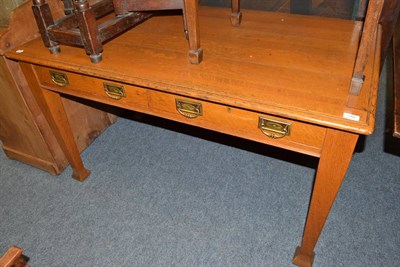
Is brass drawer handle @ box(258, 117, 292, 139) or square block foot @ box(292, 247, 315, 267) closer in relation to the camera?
brass drawer handle @ box(258, 117, 292, 139)

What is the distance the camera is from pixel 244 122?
1.13 metres

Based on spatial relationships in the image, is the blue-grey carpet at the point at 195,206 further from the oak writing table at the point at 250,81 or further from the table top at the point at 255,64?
the table top at the point at 255,64

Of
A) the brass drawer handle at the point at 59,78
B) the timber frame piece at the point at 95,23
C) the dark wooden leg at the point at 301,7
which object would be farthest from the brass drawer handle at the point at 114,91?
the dark wooden leg at the point at 301,7

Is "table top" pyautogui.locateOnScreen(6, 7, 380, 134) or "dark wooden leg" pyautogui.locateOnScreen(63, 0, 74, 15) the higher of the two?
"dark wooden leg" pyautogui.locateOnScreen(63, 0, 74, 15)

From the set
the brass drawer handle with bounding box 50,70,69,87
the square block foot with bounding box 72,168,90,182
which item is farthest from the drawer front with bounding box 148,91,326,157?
the square block foot with bounding box 72,168,90,182

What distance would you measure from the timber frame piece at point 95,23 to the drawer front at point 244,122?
20 centimetres

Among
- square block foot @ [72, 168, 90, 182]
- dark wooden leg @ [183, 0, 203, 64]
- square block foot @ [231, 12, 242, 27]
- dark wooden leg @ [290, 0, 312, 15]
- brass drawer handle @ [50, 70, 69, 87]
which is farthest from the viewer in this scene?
dark wooden leg @ [290, 0, 312, 15]

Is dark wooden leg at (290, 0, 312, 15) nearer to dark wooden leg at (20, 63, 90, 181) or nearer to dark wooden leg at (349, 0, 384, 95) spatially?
dark wooden leg at (349, 0, 384, 95)

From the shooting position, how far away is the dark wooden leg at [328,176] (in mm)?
991

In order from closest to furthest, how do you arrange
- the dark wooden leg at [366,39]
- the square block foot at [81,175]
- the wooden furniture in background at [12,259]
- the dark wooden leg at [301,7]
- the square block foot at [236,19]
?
the wooden furniture in background at [12,259], the dark wooden leg at [366,39], the square block foot at [236,19], the square block foot at [81,175], the dark wooden leg at [301,7]

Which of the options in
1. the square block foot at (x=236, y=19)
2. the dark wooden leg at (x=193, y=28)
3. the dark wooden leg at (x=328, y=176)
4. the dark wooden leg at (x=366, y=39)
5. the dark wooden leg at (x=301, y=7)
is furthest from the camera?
the dark wooden leg at (x=301, y=7)

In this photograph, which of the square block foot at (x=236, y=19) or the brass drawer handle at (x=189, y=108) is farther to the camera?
the square block foot at (x=236, y=19)

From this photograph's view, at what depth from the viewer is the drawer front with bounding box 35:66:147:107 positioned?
129 cm

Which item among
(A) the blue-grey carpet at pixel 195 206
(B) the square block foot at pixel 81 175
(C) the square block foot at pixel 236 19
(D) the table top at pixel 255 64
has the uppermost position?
(C) the square block foot at pixel 236 19
